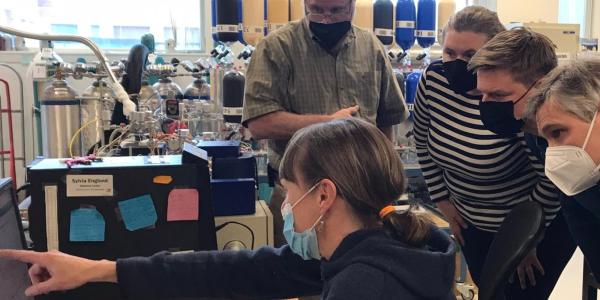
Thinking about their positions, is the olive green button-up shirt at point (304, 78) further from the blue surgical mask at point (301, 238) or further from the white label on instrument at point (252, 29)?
the white label on instrument at point (252, 29)

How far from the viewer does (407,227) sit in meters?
0.96

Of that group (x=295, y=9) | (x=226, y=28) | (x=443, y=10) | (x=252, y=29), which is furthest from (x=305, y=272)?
(x=443, y=10)

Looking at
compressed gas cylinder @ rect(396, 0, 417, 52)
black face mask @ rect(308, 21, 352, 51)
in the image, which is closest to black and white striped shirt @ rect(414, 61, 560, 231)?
black face mask @ rect(308, 21, 352, 51)

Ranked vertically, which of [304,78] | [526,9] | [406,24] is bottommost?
[304,78]

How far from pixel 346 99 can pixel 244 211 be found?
52cm

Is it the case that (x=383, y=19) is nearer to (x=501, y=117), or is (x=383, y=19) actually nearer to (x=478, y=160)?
(x=478, y=160)

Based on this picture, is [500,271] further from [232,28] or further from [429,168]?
[232,28]

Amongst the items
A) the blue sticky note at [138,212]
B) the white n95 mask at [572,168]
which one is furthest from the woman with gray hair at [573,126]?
the blue sticky note at [138,212]

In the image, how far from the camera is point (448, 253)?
94 centimetres

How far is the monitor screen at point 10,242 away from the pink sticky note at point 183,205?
0.32 m

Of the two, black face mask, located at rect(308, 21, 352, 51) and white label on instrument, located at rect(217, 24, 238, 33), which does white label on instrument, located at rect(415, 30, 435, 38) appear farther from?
black face mask, located at rect(308, 21, 352, 51)

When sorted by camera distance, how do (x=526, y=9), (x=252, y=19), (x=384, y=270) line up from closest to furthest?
(x=384, y=270) < (x=252, y=19) < (x=526, y=9)

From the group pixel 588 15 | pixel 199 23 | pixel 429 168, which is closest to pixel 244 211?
pixel 429 168

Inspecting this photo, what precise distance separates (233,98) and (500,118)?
1507mm
